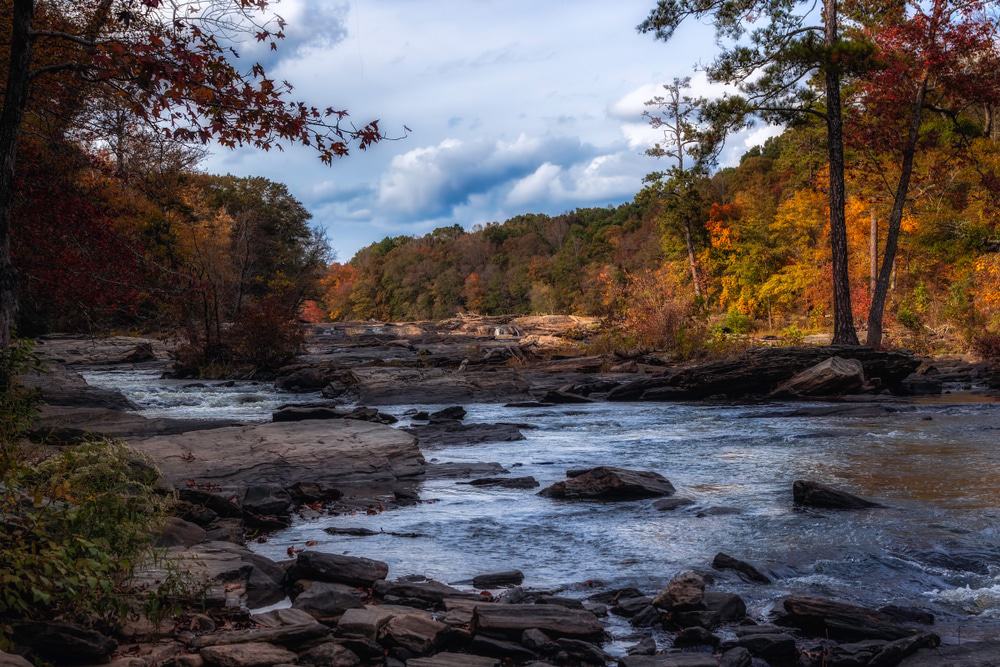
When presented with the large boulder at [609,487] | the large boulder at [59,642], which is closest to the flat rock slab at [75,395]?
the large boulder at [609,487]

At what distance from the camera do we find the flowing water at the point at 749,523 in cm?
555

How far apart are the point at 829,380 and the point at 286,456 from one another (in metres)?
12.1

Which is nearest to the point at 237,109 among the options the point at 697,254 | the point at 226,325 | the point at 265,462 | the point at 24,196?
the point at 265,462

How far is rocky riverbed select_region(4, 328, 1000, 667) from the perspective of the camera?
13.8ft

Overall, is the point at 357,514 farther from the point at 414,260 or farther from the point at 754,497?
the point at 414,260

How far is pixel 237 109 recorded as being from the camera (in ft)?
19.9

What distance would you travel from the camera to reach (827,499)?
7512 mm

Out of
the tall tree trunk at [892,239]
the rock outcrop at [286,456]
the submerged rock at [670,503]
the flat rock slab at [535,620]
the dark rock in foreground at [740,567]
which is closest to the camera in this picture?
the flat rock slab at [535,620]

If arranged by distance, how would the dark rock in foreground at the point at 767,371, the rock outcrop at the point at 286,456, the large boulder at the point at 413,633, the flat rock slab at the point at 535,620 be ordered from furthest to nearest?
the dark rock in foreground at the point at 767,371
the rock outcrop at the point at 286,456
the flat rock slab at the point at 535,620
the large boulder at the point at 413,633

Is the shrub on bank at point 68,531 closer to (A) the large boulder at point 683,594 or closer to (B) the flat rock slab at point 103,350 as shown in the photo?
(A) the large boulder at point 683,594

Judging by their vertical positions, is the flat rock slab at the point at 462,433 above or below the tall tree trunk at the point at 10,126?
below

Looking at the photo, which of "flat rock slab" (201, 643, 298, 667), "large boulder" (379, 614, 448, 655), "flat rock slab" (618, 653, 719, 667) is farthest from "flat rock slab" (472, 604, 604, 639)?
"flat rock slab" (201, 643, 298, 667)

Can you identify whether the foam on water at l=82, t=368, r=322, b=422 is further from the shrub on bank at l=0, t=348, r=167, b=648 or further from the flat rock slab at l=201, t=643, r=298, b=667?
the flat rock slab at l=201, t=643, r=298, b=667

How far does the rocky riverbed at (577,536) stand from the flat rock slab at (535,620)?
0.7 inches
